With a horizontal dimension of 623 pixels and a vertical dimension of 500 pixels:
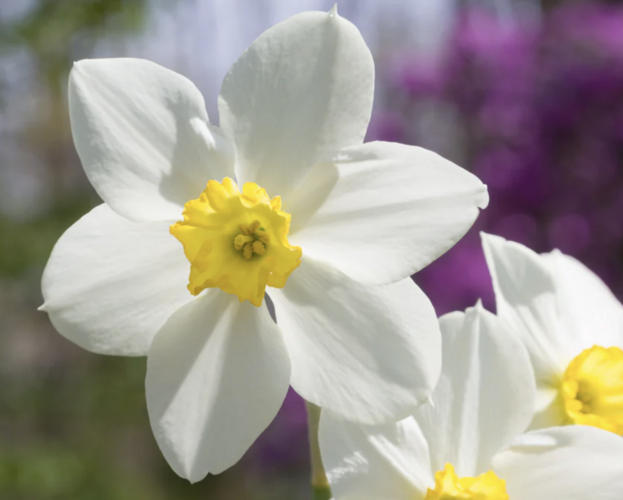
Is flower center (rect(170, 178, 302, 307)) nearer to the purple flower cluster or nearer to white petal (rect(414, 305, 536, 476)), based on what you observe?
white petal (rect(414, 305, 536, 476))

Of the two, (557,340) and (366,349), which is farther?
(557,340)

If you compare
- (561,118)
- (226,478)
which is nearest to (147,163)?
(561,118)

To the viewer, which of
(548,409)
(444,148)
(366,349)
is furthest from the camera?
(444,148)

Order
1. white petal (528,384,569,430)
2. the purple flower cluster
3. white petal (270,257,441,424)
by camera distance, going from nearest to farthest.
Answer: white petal (270,257,441,424) < white petal (528,384,569,430) < the purple flower cluster

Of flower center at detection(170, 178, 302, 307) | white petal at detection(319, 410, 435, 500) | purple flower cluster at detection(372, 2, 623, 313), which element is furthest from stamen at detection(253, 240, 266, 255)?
purple flower cluster at detection(372, 2, 623, 313)

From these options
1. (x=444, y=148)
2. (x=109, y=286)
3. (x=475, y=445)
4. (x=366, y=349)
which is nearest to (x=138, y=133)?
(x=109, y=286)

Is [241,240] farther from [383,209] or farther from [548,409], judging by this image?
[548,409]

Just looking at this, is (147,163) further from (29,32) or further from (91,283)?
(29,32)
